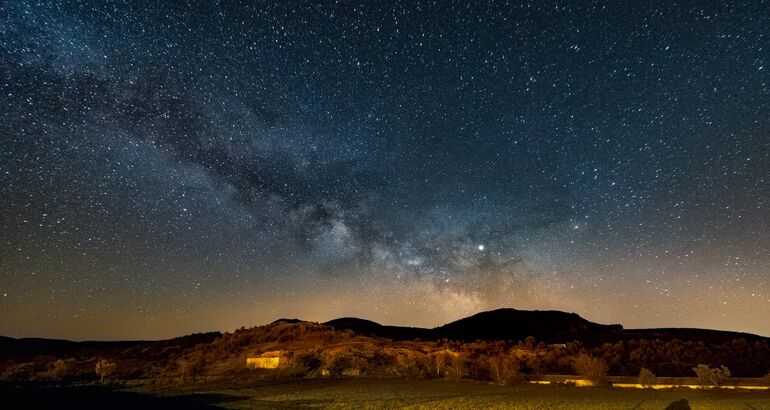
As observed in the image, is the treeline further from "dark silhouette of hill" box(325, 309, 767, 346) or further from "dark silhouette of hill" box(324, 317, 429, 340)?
"dark silhouette of hill" box(324, 317, 429, 340)

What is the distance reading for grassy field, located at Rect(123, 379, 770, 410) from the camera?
3019 centimetres

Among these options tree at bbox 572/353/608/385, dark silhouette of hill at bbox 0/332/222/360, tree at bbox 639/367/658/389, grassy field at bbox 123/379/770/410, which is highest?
dark silhouette of hill at bbox 0/332/222/360

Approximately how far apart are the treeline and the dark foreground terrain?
8678 mm

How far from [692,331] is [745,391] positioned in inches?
3046

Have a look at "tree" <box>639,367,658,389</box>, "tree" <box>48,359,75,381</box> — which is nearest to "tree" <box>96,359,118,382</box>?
"tree" <box>48,359,75,381</box>

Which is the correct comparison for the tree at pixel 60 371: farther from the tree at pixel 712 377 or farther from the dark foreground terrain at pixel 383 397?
the tree at pixel 712 377

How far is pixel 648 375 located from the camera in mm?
40594

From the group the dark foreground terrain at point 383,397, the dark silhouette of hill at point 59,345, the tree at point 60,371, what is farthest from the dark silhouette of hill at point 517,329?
the dark foreground terrain at point 383,397

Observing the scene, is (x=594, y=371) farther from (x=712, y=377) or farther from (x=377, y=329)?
(x=377, y=329)

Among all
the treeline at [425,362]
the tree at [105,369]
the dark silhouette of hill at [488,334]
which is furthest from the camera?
the dark silhouette of hill at [488,334]

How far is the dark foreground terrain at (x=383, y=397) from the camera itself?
30188mm

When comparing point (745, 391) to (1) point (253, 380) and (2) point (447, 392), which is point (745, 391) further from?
(1) point (253, 380)

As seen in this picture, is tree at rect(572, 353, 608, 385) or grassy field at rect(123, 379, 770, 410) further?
tree at rect(572, 353, 608, 385)

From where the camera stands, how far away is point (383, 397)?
35875 mm
